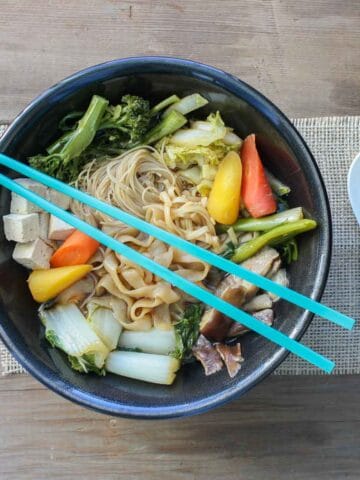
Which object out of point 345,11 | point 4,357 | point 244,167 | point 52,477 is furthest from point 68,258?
point 345,11

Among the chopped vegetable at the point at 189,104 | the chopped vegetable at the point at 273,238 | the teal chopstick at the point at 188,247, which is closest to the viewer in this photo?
the teal chopstick at the point at 188,247

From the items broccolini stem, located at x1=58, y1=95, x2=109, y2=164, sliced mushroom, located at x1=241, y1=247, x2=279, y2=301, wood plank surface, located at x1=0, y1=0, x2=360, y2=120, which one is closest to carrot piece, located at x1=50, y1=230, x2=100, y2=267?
broccolini stem, located at x1=58, y1=95, x2=109, y2=164

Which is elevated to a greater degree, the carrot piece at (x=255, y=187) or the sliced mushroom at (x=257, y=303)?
the carrot piece at (x=255, y=187)

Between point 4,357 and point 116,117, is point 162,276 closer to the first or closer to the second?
point 116,117

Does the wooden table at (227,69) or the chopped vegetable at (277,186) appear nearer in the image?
the chopped vegetable at (277,186)

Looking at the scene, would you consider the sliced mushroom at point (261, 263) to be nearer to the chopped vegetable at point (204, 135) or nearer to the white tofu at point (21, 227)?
the chopped vegetable at point (204, 135)

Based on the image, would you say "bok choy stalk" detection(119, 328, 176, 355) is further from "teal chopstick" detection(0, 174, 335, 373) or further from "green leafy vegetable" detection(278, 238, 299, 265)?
"green leafy vegetable" detection(278, 238, 299, 265)

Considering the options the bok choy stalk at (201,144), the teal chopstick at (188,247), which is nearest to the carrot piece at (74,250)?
the teal chopstick at (188,247)

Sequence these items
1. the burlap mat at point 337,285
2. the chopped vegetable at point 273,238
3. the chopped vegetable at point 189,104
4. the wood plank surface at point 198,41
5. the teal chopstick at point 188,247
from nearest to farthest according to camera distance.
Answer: the teal chopstick at point 188,247
the chopped vegetable at point 273,238
the chopped vegetable at point 189,104
the burlap mat at point 337,285
the wood plank surface at point 198,41
